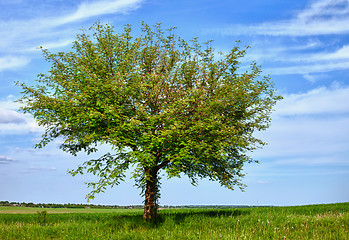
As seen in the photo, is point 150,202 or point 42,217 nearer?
point 150,202

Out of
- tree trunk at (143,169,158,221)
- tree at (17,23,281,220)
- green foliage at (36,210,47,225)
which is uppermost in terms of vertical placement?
tree at (17,23,281,220)

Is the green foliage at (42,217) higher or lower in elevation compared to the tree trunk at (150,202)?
lower

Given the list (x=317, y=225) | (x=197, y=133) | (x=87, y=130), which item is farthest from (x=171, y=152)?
(x=317, y=225)

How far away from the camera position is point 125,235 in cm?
1409

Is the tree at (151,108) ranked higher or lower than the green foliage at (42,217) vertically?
higher

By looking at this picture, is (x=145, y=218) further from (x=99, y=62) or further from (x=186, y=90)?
(x=99, y=62)

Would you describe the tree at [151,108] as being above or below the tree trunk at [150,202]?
above

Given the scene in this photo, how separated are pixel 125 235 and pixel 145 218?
3.55m

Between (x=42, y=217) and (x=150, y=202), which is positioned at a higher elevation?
(x=150, y=202)

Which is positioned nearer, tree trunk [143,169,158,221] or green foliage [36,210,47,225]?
tree trunk [143,169,158,221]

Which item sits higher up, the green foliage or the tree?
A: the tree

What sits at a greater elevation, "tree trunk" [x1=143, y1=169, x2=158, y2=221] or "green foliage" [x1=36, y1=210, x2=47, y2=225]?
"tree trunk" [x1=143, y1=169, x2=158, y2=221]

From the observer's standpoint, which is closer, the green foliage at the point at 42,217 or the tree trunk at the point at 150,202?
the tree trunk at the point at 150,202

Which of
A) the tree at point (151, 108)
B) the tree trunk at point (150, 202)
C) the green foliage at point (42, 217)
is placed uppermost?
the tree at point (151, 108)
